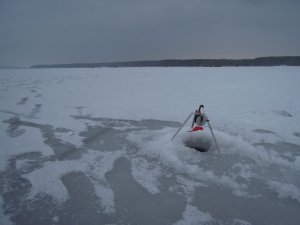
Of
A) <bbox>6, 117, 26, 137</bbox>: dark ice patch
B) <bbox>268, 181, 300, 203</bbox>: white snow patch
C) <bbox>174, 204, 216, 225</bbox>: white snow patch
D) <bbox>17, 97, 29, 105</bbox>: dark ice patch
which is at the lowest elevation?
<bbox>17, 97, 29, 105</bbox>: dark ice patch

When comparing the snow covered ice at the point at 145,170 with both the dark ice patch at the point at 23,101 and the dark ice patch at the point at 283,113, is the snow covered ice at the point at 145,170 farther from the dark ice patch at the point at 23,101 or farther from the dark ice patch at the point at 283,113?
the dark ice patch at the point at 23,101

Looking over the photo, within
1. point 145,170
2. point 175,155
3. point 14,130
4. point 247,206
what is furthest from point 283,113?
point 14,130

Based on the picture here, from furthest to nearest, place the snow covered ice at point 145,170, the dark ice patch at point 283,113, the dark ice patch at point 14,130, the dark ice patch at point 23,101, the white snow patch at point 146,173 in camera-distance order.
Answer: the dark ice patch at point 23,101 → the dark ice patch at point 283,113 → the dark ice patch at point 14,130 → the white snow patch at point 146,173 → the snow covered ice at point 145,170

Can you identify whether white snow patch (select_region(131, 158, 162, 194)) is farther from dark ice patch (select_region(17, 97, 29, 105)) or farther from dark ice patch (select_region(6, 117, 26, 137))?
dark ice patch (select_region(17, 97, 29, 105))

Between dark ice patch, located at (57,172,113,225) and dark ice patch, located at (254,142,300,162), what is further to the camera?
dark ice patch, located at (254,142,300,162)

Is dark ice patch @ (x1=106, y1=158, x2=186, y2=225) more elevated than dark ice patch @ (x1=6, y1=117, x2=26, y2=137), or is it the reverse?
dark ice patch @ (x1=106, y1=158, x2=186, y2=225)

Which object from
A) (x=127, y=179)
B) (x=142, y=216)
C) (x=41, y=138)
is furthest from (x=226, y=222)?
(x=41, y=138)

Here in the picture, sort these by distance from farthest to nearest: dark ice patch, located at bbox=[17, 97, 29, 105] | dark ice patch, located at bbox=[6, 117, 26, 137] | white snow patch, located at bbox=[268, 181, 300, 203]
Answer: dark ice patch, located at bbox=[17, 97, 29, 105] → dark ice patch, located at bbox=[6, 117, 26, 137] → white snow patch, located at bbox=[268, 181, 300, 203]

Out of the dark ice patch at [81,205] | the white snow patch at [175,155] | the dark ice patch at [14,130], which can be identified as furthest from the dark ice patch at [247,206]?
the dark ice patch at [14,130]

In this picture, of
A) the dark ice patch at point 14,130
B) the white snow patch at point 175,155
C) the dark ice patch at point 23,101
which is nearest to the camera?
the white snow patch at point 175,155

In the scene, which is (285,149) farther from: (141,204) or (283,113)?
(141,204)

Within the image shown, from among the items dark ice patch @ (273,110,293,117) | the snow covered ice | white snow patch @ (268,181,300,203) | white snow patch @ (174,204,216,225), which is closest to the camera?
white snow patch @ (174,204,216,225)

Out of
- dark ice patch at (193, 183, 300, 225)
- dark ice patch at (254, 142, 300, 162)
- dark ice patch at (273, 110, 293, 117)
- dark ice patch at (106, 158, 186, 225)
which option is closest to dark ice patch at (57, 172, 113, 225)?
dark ice patch at (106, 158, 186, 225)

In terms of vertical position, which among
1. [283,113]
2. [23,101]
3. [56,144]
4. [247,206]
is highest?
[283,113]
